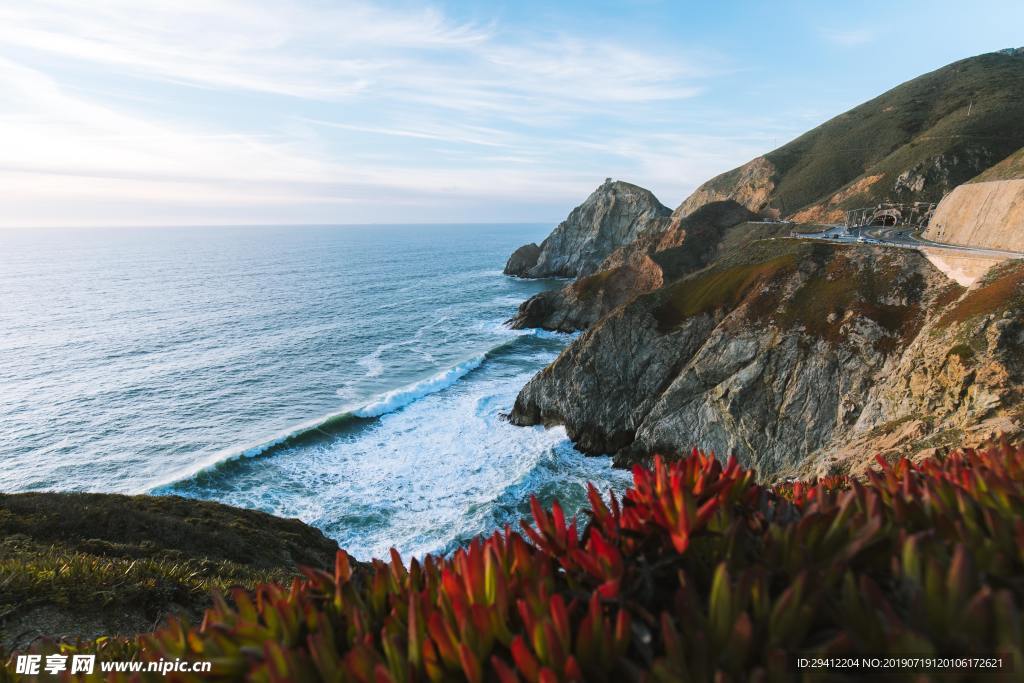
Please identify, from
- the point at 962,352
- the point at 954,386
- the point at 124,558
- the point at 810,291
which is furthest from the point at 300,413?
the point at 962,352

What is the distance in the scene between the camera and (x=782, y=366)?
1297 inches

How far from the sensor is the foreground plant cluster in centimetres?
226

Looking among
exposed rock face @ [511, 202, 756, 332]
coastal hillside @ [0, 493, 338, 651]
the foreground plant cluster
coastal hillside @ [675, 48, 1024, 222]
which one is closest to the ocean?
exposed rock face @ [511, 202, 756, 332]

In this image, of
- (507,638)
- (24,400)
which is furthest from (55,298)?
(507,638)

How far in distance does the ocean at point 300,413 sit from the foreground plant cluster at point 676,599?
1004 inches

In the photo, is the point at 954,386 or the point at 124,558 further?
the point at 954,386

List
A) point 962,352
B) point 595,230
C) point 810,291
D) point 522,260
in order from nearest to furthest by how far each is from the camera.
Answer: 1. point 962,352
2. point 810,291
3. point 595,230
4. point 522,260

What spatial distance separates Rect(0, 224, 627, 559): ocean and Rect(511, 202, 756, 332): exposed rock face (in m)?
5.37

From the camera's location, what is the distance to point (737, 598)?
97.2 inches

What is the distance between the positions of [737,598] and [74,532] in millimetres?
16162

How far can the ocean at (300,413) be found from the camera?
1289 inches

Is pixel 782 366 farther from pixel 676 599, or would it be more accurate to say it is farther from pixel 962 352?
pixel 676 599

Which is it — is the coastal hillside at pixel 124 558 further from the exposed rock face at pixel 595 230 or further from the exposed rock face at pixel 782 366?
the exposed rock face at pixel 595 230

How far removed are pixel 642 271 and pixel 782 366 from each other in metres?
42.2
